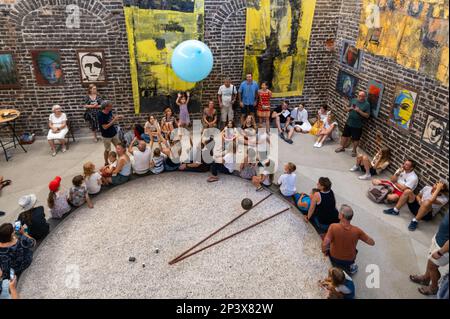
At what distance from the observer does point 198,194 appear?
6613mm

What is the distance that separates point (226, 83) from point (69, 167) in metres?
3.96

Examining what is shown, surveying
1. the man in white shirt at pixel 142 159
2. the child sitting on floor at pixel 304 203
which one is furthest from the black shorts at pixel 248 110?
the child sitting on floor at pixel 304 203

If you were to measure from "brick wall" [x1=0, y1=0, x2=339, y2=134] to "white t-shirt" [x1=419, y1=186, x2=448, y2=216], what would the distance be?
14.9ft

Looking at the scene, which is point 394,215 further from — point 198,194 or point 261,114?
point 261,114

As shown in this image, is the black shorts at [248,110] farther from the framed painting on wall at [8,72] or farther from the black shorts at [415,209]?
the framed painting on wall at [8,72]

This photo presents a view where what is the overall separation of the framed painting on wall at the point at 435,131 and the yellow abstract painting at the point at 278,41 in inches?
151

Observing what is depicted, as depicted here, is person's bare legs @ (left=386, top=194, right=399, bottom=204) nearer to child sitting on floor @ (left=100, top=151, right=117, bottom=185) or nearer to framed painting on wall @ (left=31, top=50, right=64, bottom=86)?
child sitting on floor @ (left=100, top=151, right=117, bottom=185)

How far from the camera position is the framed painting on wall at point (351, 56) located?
8.24 m

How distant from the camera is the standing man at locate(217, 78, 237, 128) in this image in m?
8.75

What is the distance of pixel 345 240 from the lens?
4562mm

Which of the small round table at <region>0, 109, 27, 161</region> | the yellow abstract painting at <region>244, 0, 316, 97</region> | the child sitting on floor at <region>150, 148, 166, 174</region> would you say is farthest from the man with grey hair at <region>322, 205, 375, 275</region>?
the small round table at <region>0, 109, 27, 161</region>

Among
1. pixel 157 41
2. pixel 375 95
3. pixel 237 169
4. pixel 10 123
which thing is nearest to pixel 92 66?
pixel 157 41

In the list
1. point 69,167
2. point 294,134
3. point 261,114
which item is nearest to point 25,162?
point 69,167

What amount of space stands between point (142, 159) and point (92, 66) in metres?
2.92
